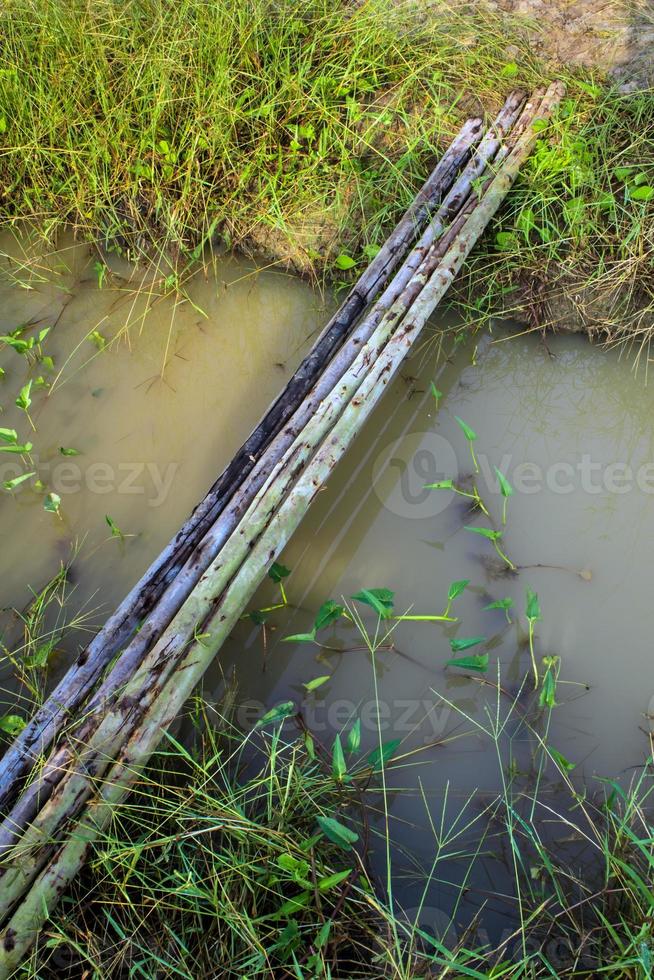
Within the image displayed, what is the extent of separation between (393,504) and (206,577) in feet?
2.53

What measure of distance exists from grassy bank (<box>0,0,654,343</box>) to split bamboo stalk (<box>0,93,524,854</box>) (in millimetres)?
185

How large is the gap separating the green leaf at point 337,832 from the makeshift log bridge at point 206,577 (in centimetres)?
39

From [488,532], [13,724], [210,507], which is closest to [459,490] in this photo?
[488,532]

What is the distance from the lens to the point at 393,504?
2.27 meters

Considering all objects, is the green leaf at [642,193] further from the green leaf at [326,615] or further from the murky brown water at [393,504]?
the green leaf at [326,615]

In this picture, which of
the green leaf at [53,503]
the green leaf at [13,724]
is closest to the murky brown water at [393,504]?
the green leaf at [53,503]

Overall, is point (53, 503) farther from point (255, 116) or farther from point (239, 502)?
point (255, 116)

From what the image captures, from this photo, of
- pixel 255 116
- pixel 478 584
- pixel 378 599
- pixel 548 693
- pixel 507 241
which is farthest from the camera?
pixel 255 116

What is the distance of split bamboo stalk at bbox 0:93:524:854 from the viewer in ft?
4.71

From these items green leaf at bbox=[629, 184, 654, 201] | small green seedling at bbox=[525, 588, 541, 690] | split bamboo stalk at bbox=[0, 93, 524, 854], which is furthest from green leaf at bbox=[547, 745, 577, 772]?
green leaf at bbox=[629, 184, 654, 201]

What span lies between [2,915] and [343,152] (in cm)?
245

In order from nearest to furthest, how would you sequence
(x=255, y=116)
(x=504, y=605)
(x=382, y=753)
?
(x=382, y=753), (x=504, y=605), (x=255, y=116)

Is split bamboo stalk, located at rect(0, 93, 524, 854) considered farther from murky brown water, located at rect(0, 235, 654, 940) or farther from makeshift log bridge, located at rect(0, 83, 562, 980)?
murky brown water, located at rect(0, 235, 654, 940)

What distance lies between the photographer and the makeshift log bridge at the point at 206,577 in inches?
55.2
